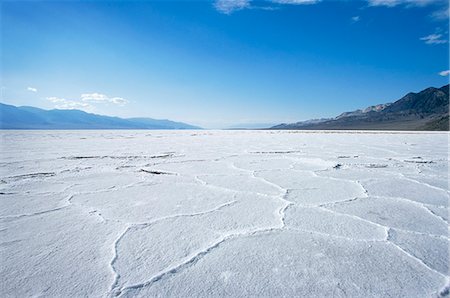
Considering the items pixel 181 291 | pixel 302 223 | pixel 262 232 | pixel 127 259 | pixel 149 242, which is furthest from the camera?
pixel 302 223

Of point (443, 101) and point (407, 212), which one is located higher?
point (443, 101)

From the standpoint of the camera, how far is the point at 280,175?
2844mm

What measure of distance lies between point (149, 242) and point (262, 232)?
1.90 feet

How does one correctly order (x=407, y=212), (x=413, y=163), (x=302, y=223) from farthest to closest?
1. (x=413, y=163)
2. (x=407, y=212)
3. (x=302, y=223)

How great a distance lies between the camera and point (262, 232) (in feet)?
4.48

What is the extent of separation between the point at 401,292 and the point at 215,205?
114 centimetres

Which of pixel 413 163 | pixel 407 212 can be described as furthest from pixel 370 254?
pixel 413 163

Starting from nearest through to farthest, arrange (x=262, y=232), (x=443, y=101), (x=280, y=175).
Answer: (x=262, y=232)
(x=280, y=175)
(x=443, y=101)

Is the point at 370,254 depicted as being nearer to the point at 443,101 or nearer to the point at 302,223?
the point at 302,223

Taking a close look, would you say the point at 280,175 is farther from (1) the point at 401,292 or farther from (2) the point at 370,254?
(1) the point at 401,292

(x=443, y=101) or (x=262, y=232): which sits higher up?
(x=443, y=101)

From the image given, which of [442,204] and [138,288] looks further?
[442,204]

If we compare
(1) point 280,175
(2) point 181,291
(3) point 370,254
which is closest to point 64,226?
(2) point 181,291

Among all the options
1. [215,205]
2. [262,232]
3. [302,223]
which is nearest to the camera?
[262,232]
